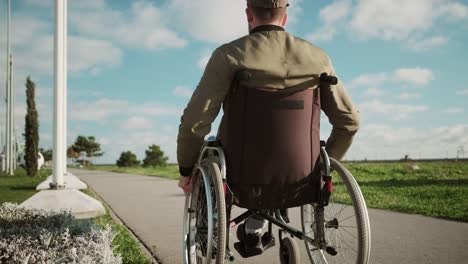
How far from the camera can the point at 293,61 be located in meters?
2.76

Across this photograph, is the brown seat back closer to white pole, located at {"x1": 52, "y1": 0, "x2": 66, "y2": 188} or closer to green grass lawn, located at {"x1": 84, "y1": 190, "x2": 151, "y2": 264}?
green grass lawn, located at {"x1": 84, "y1": 190, "x2": 151, "y2": 264}

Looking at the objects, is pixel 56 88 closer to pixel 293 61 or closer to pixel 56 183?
pixel 56 183

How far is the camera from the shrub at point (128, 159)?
6047 centimetres

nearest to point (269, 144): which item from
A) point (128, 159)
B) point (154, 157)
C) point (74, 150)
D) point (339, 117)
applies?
point (339, 117)

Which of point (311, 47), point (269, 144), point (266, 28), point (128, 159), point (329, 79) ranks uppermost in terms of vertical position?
point (266, 28)

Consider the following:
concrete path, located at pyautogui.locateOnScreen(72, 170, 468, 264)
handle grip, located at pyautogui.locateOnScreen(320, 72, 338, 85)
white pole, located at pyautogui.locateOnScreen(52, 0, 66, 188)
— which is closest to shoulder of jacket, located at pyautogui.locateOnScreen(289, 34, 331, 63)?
handle grip, located at pyautogui.locateOnScreen(320, 72, 338, 85)

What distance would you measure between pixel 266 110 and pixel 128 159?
59457 mm

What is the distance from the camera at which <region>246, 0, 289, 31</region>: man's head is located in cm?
286

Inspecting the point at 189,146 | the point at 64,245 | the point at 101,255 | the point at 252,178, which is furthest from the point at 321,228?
the point at 64,245

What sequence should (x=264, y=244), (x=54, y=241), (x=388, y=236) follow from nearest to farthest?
(x=264, y=244) → (x=54, y=241) → (x=388, y=236)

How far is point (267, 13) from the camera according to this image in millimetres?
2877

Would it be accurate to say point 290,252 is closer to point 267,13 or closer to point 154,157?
point 267,13

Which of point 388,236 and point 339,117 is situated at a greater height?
point 339,117

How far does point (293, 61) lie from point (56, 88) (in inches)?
227
